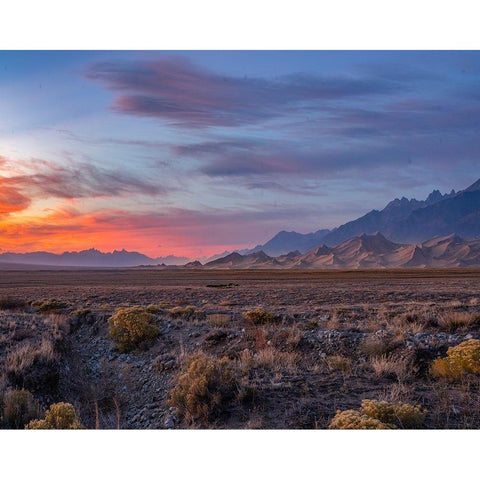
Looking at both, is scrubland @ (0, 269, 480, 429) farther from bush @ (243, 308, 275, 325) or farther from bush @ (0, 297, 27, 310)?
bush @ (0, 297, 27, 310)

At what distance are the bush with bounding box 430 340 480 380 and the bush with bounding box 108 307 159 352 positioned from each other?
9.00 m

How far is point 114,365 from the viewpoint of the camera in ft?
46.3

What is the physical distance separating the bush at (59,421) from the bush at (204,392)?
1.95m

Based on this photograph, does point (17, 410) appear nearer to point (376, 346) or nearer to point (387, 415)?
point (387, 415)

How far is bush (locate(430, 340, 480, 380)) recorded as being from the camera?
10.0m

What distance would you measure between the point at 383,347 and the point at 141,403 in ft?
20.6

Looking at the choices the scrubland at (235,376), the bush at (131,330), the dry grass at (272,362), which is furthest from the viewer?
the bush at (131,330)

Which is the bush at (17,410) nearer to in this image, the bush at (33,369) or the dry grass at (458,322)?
the bush at (33,369)

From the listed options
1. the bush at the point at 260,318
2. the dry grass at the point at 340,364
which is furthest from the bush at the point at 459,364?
the bush at the point at 260,318

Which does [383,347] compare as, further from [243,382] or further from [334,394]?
[243,382]

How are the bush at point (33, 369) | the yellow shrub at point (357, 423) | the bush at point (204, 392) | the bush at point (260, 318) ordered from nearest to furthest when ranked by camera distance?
the yellow shrub at point (357, 423) → the bush at point (204, 392) → the bush at point (33, 369) → the bush at point (260, 318)

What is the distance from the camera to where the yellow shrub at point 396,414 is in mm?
7539
